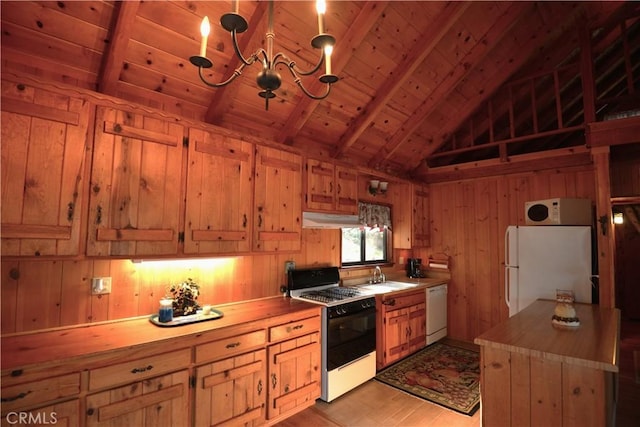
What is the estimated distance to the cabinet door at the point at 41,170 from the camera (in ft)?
5.60

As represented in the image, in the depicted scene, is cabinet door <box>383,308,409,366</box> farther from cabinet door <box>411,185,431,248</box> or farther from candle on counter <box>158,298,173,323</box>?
candle on counter <box>158,298,173,323</box>

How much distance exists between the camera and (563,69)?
3672 millimetres

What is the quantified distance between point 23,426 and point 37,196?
1167mm

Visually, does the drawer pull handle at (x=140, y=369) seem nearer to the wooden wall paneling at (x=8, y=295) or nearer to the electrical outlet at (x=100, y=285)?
the electrical outlet at (x=100, y=285)

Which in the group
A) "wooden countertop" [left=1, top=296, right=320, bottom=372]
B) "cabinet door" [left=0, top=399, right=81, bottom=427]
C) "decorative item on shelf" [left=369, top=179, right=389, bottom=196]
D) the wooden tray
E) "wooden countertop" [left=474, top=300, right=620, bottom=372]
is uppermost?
"decorative item on shelf" [left=369, top=179, right=389, bottom=196]

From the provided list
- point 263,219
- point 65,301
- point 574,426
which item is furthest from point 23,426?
point 574,426

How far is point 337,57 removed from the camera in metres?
2.75

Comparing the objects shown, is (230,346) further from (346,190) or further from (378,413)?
(346,190)

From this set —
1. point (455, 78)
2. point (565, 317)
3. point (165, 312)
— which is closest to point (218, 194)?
point (165, 312)

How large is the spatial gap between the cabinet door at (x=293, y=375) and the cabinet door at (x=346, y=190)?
1.44 m

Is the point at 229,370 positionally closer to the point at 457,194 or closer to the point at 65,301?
the point at 65,301

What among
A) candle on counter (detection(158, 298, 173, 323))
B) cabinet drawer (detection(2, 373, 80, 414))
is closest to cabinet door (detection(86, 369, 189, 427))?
cabinet drawer (detection(2, 373, 80, 414))

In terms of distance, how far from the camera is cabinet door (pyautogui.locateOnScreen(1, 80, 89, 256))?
1.71 meters

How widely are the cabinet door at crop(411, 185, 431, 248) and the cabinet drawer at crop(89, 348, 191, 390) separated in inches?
137
